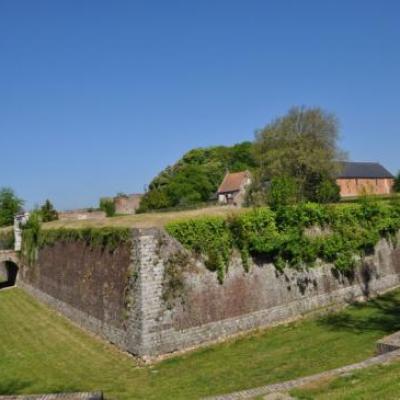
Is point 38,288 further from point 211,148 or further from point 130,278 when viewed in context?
point 211,148

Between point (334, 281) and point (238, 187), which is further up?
point (238, 187)

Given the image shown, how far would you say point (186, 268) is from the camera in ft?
47.4

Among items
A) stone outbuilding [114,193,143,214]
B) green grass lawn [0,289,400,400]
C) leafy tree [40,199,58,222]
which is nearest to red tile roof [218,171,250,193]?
stone outbuilding [114,193,143,214]

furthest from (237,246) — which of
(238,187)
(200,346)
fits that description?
(238,187)

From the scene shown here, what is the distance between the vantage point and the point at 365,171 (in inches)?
2926

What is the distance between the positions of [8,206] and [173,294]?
53291 millimetres

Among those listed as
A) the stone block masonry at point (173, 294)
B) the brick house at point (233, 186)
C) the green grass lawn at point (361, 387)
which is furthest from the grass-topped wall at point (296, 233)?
the brick house at point (233, 186)

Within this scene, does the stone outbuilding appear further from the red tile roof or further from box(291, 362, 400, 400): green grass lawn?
box(291, 362, 400, 400): green grass lawn

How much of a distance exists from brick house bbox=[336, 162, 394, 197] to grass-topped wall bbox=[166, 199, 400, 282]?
49.3m

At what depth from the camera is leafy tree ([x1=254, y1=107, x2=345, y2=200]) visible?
139 ft

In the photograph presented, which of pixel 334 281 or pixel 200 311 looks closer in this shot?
pixel 200 311

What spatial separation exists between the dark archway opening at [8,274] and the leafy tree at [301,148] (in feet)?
79.1

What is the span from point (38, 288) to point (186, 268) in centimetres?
1386

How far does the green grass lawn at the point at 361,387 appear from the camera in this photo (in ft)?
21.3
